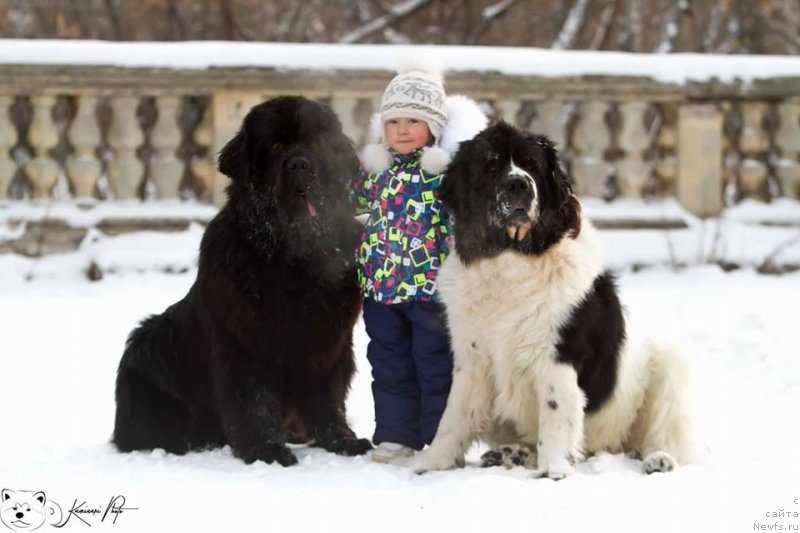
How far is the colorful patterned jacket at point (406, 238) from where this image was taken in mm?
4730

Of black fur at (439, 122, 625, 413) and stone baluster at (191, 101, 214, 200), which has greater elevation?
stone baluster at (191, 101, 214, 200)

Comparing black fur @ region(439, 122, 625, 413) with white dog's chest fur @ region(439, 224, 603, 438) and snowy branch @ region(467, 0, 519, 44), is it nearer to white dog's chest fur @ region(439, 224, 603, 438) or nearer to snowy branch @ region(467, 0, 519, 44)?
white dog's chest fur @ region(439, 224, 603, 438)

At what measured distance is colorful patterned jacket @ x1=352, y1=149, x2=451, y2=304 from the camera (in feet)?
15.5

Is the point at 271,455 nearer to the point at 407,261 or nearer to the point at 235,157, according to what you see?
the point at 407,261

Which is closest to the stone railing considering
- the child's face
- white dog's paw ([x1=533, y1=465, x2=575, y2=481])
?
the child's face

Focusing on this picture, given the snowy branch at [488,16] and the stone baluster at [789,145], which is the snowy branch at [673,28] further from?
the stone baluster at [789,145]

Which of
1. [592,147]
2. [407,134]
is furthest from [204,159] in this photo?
[407,134]

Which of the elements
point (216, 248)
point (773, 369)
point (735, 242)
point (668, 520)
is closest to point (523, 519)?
point (668, 520)

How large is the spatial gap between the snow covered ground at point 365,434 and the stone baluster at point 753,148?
52 centimetres

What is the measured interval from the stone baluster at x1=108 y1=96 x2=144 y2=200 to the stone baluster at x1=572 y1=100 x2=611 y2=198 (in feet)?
11.1

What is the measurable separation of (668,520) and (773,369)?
9.41ft

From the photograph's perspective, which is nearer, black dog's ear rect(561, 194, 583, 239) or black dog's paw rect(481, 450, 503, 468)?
black dog's ear rect(561, 194, 583, 239)

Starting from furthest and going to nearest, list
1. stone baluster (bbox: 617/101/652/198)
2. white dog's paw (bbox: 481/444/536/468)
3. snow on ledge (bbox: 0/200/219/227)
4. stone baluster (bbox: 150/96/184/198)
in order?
1. stone baluster (bbox: 617/101/652/198)
2. stone baluster (bbox: 150/96/184/198)
3. snow on ledge (bbox: 0/200/219/227)
4. white dog's paw (bbox: 481/444/536/468)

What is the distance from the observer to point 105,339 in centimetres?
674
